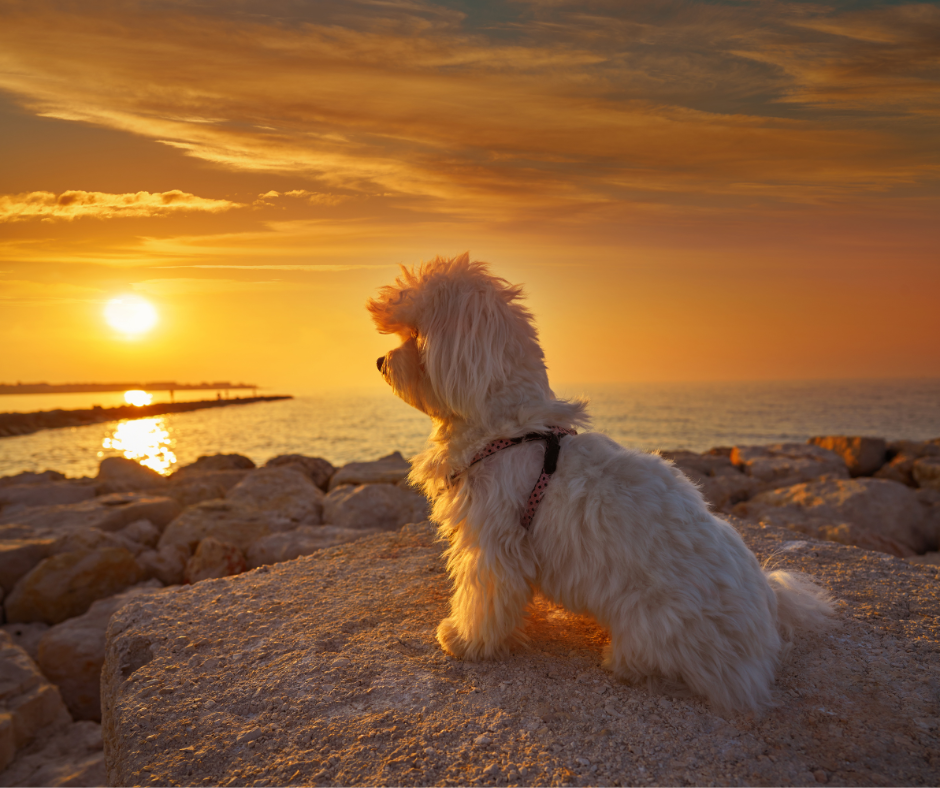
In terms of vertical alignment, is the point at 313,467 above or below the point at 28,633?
above

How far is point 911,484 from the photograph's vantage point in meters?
12.6

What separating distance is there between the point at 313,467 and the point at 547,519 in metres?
11.0

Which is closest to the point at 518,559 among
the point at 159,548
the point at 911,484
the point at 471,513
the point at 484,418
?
the point at 471,513

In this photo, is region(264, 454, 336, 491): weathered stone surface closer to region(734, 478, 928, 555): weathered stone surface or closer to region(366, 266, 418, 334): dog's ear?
region(734, 478, 928, 555): weathered stone surface

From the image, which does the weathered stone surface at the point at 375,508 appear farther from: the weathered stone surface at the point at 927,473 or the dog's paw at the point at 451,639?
the weathered stone surface at the point at 927,473

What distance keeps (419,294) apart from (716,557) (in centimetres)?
209

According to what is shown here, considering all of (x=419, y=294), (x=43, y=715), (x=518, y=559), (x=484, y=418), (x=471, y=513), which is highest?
(x=419, y=294)

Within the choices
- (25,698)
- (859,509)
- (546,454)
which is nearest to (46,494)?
(25,698)

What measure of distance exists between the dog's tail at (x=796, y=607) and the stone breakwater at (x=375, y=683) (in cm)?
11

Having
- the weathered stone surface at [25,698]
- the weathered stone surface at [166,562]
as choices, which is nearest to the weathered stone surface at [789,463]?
the weathered stone surface at [166,562]

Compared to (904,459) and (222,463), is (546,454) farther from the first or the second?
(904,459)

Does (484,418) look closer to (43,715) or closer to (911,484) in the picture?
(43,715)

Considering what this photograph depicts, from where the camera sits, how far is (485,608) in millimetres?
3479

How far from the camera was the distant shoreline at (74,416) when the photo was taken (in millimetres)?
29547
